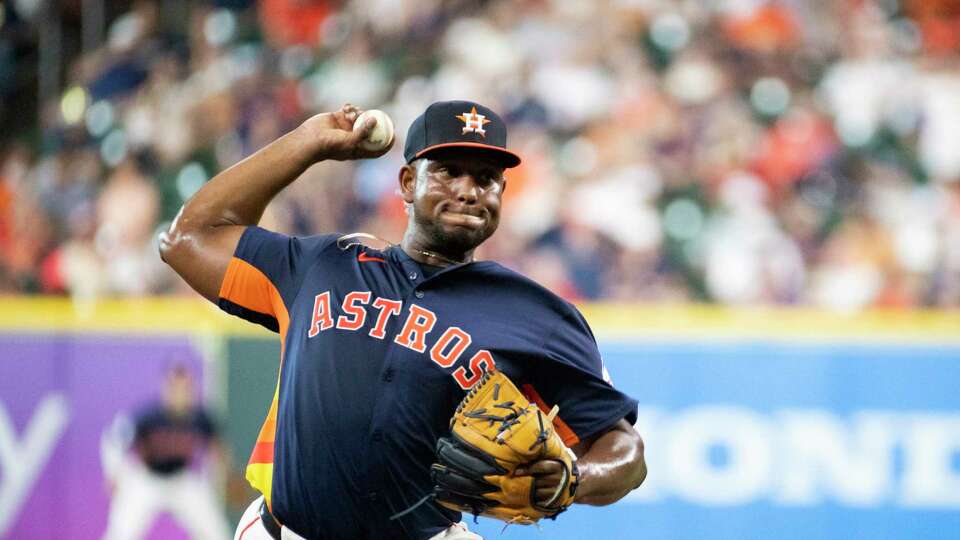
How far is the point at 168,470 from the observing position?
708 centimetres

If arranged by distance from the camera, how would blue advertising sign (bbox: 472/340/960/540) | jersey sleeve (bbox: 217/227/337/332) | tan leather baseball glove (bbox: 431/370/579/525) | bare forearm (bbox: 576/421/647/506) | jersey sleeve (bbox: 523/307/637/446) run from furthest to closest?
blue advertising sign (bbox: 472/340/960/540)
jersey sleeve (bbox: 217/227/337/332)
jersey sleeve (bbox: 523/307/637/446)
bare forearm (bbox: 576/421/647/506)
tan leather baseball glove (bbox: 431/370/579/525)

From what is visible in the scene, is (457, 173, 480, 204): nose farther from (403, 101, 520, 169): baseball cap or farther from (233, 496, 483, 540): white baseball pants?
(233, 496, 483, 540): white baseball pants

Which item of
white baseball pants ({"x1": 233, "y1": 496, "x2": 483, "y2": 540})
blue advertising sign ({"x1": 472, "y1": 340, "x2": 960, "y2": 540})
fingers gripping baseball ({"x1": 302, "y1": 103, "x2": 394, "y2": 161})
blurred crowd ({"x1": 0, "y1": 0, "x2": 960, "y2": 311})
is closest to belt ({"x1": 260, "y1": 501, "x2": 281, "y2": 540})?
white baseball pants ({"x1": 233, "y1": 496, "x2": 483, "y2": 540})

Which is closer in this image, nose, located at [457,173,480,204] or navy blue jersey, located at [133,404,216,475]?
nose, located at [457,173,480,204]

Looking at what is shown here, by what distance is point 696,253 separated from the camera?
22.8 feet

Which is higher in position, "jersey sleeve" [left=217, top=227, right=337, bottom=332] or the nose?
the nose

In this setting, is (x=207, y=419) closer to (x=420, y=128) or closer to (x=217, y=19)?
(x=217, y=19)

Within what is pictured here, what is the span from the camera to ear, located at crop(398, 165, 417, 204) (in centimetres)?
327

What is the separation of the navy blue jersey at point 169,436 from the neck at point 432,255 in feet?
13.2

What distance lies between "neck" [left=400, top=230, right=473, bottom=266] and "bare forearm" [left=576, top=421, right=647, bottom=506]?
0.58 metres

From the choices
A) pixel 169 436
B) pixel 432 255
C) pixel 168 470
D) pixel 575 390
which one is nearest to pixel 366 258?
pixel 432 255

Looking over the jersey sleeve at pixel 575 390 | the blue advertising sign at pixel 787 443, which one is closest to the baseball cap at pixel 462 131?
the jersey sleeve at pixel 575 390

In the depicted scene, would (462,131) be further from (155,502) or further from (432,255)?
(155,502)

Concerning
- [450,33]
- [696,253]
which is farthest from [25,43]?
[696,253]
